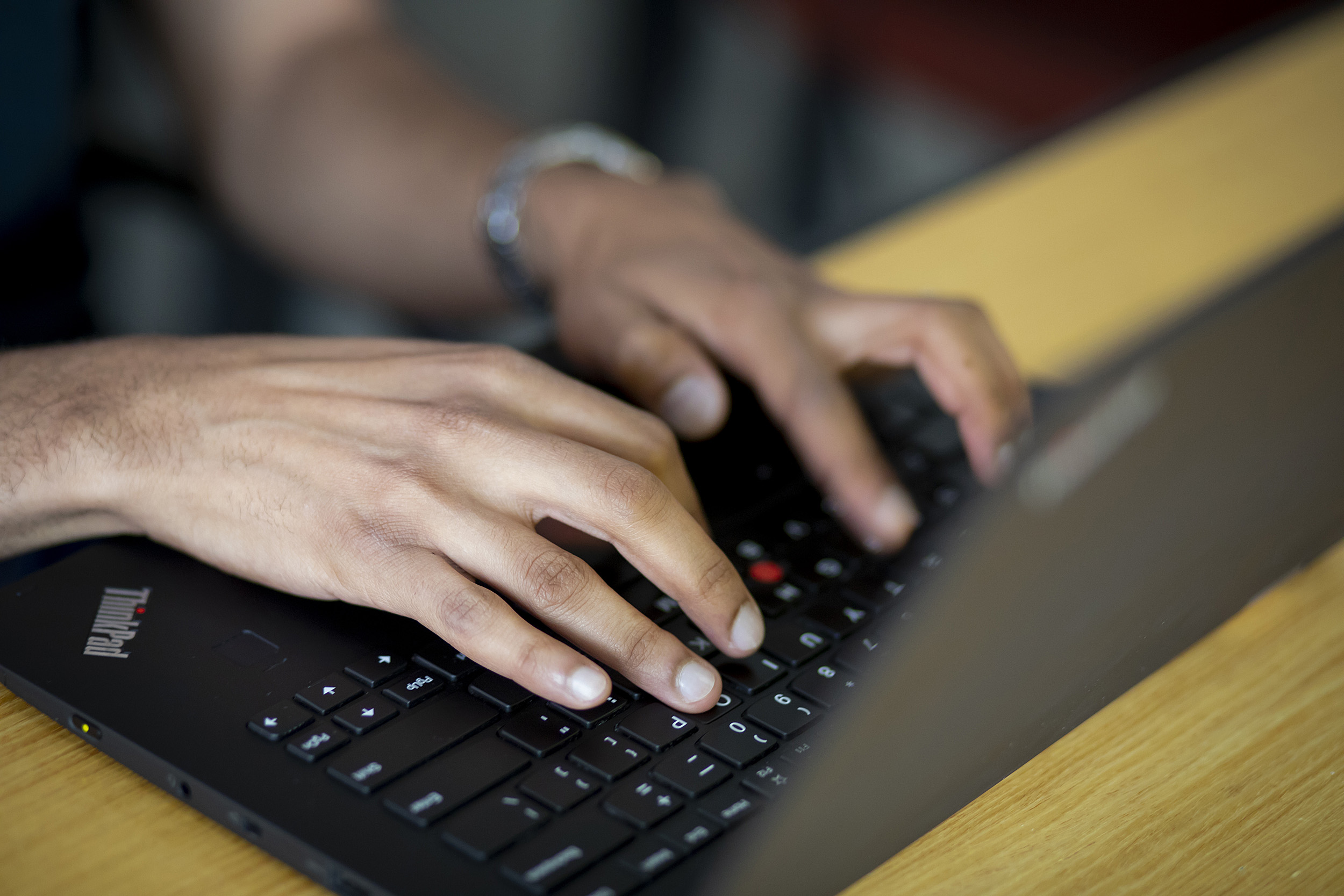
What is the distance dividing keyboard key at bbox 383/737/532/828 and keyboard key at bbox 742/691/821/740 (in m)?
0.08

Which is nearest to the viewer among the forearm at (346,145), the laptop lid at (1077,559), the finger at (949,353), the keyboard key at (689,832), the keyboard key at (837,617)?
the laptop lid at (1077,559)

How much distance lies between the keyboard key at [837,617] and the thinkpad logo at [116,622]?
0.26 m

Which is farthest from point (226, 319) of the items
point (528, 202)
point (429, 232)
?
point (528, 202)

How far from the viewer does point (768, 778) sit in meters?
0.41

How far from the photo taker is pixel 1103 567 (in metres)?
0.32

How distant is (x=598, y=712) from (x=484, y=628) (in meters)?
0.05

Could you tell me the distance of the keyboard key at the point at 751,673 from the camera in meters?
0.45

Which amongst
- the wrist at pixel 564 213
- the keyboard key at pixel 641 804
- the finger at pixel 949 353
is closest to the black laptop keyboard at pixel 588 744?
the keyboard key at pixel 641 804

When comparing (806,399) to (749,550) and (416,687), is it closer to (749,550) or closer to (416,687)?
(749,550)

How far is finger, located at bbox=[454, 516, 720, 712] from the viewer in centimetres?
44

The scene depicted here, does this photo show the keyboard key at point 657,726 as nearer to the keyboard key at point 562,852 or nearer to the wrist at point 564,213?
the keyboard key at point 562,852

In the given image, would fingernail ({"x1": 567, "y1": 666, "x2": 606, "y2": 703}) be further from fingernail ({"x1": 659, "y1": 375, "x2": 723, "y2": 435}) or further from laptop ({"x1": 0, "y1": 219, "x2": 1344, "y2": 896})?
fingernail ({"x1": 659, "y1": 375, "x2": 723, "y2": 435})

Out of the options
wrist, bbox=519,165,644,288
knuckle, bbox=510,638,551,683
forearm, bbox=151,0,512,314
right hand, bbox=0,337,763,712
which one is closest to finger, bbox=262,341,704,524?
right hand, bbox=0,337,763,712

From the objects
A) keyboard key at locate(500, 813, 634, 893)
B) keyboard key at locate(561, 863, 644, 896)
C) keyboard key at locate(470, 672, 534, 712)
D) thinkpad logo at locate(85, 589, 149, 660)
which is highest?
thinkpad logo at locate(85, 589, 149, 660)
